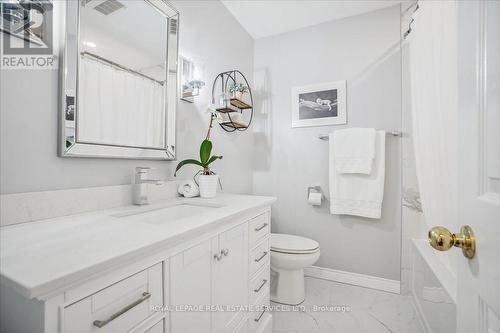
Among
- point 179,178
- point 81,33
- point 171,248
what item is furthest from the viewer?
point 179,178

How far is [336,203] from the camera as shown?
2146mm

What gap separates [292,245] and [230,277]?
2.98ft

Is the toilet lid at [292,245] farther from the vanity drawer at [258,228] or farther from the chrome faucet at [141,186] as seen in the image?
the chrome faucet at [141,186]

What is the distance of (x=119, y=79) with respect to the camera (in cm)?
117

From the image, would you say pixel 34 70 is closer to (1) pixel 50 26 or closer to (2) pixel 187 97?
(1) pixel 50 26

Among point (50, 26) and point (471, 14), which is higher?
point (50, 26)

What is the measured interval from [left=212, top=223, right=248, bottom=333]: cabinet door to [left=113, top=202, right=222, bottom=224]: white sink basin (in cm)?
18

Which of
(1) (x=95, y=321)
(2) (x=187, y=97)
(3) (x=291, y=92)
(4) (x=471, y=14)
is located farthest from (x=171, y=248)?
(3) (x=291, y=92)

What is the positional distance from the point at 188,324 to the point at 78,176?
745 millimetres

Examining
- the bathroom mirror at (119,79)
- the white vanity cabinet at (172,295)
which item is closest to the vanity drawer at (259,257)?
the white vanity cabinet at (172,295)

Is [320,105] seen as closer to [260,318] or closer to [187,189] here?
[187,189]

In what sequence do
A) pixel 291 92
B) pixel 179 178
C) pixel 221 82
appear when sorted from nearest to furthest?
1. pixel 179 178
2. pixel 221 82
3. pixel 291 92

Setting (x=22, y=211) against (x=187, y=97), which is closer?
(x=22, y=211)

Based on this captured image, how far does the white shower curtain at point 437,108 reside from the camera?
1.14 meters
